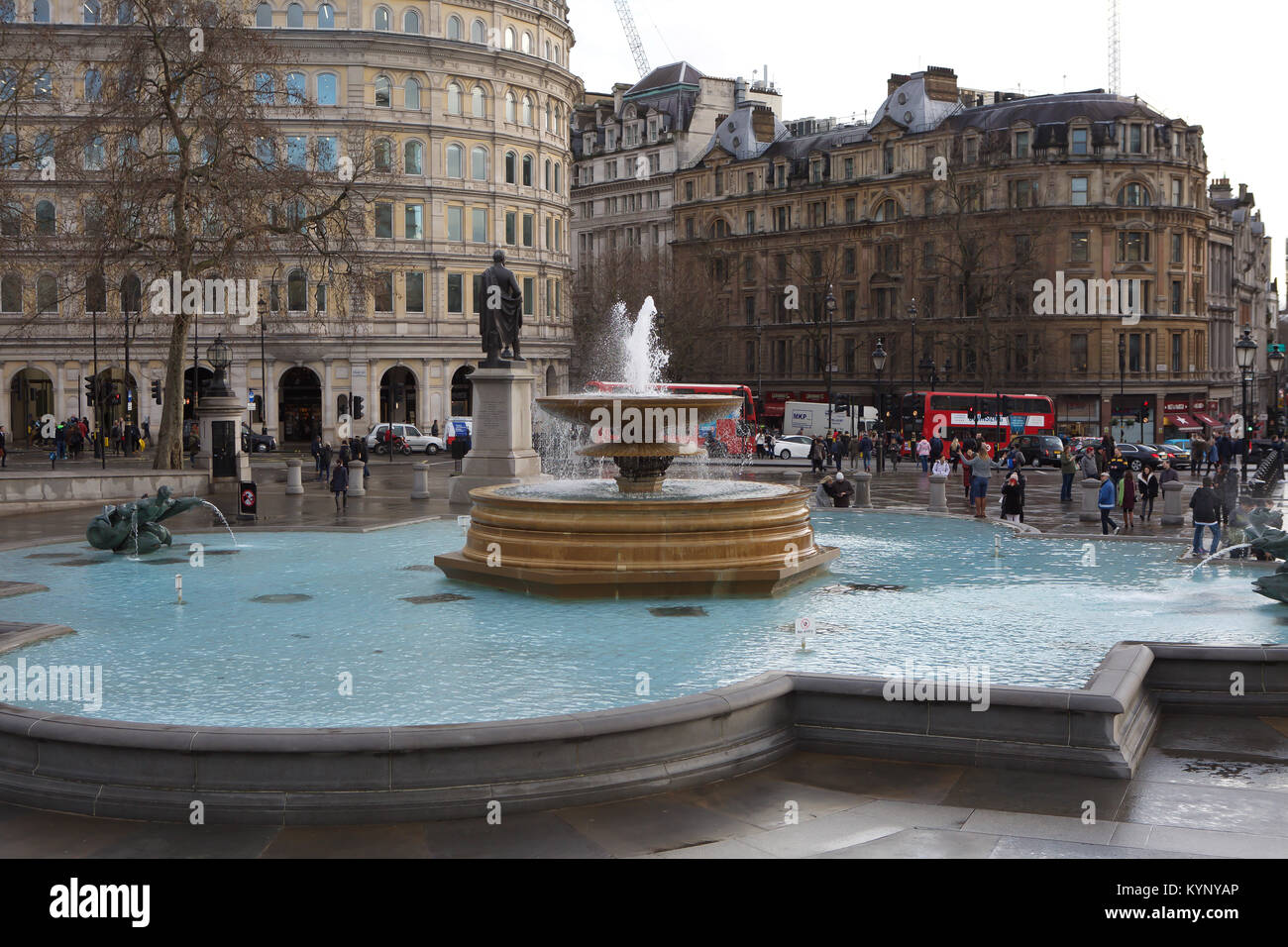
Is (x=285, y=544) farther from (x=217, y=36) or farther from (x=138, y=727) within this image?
(x=217, y=36)

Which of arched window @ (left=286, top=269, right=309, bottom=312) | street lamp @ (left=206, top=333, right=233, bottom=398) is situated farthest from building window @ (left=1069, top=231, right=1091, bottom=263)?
street lamp @ (left=206, top=333, right=233, bottom=398)

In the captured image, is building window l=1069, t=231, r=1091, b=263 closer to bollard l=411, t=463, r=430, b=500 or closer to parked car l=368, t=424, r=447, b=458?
parked car l=368, t=424, r=447, b=458

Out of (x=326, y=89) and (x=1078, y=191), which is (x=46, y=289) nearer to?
(x=326, y=89)

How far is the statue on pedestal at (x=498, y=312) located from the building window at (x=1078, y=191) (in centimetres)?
4839

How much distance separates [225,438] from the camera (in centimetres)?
3522

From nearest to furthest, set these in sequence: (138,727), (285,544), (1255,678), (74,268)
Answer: (138,727)
(1255,678)
(285,544)
(74,268)

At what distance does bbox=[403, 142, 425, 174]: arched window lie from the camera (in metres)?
61.8

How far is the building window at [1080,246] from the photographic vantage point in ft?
227

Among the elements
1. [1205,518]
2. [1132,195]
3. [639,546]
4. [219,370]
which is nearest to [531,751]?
[639,546]

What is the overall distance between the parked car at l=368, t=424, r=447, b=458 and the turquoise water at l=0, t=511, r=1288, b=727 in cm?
3734

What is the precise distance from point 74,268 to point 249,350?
27519 mm

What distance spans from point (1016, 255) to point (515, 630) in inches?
2371

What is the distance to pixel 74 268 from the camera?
3400cm

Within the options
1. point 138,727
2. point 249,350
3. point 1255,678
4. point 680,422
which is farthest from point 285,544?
point 249,350
